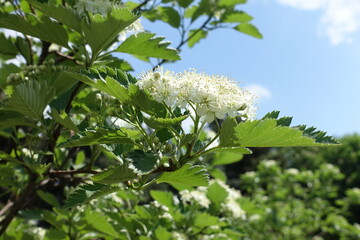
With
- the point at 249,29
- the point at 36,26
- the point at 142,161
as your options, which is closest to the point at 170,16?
the point at 249,29

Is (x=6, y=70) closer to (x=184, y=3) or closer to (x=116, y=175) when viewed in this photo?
(x=116, y=175)

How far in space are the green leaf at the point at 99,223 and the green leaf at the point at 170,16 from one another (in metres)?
1.15

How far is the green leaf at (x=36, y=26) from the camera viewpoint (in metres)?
1.17

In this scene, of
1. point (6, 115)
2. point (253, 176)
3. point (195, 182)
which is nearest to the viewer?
point (195, 182)

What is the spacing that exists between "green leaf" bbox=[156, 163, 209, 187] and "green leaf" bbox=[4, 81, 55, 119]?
46 centimetres

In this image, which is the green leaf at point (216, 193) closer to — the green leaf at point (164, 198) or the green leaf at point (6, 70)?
the green leaf at point (164, 198)

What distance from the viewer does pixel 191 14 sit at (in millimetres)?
2354

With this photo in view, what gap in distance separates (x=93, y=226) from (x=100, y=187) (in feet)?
2.57

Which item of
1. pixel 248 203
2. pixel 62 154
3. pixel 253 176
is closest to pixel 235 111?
pixel 62 154

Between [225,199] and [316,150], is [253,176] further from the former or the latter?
[316,150]

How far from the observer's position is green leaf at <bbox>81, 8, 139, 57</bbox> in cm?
106

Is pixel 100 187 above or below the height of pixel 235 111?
below

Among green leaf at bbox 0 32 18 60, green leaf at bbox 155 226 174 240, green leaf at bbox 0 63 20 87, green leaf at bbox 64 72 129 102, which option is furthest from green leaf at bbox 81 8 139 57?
green leaf at bbox 155 226 174 240

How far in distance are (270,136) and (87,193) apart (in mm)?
446
